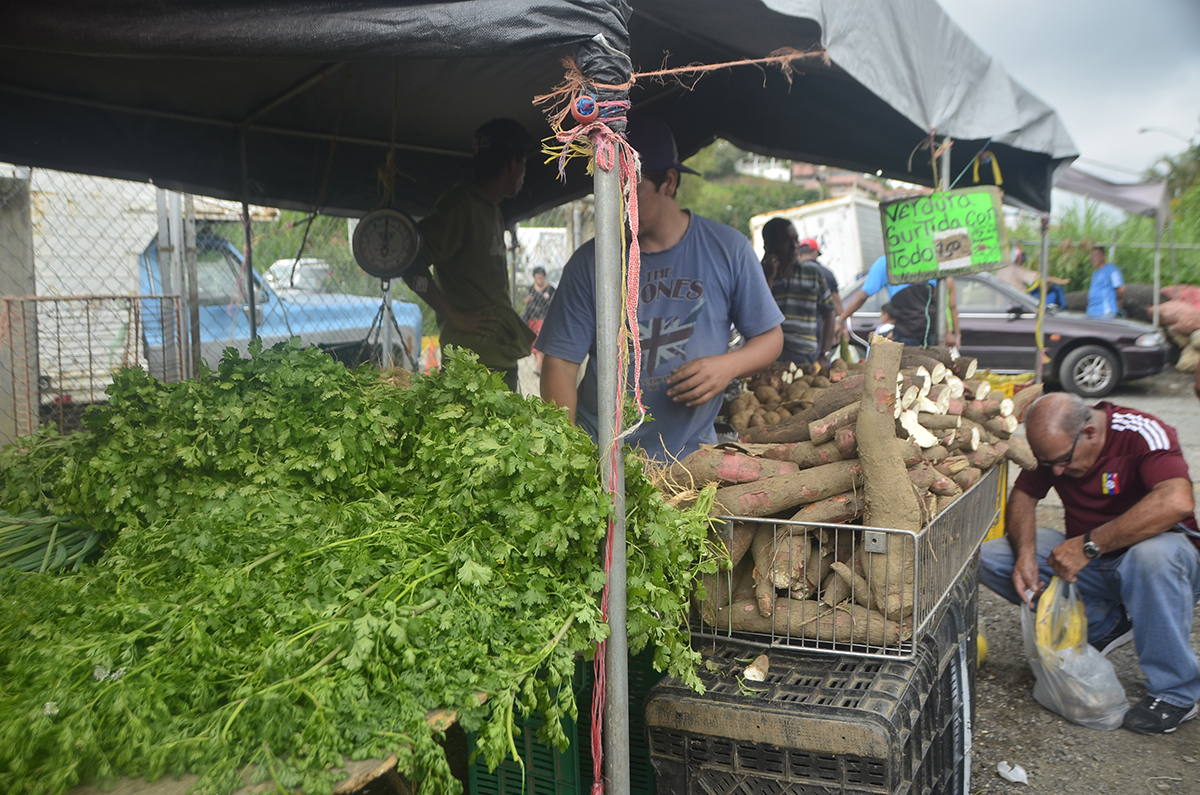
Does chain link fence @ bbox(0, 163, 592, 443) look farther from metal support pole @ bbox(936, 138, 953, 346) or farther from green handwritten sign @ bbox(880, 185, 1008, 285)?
metal support pole @ bbox(936, 138, 953, 346)

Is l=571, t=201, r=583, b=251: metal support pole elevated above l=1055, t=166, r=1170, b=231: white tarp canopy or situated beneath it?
situated beneath

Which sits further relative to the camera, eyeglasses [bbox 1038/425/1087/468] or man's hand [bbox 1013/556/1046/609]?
man's hand [bbox 1013/556/1046/609]

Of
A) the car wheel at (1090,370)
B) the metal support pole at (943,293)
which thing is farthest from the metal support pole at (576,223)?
the car wheel at (1090,370)

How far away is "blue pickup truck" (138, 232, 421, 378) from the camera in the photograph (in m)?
6.73

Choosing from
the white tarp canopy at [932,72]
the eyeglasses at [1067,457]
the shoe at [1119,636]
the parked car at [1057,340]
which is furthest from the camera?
the parked car at [1057,340]

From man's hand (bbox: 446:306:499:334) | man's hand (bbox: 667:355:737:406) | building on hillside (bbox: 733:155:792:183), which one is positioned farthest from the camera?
building on hillside (bbox: 733:155:792:183)

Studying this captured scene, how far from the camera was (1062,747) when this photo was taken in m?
3.71

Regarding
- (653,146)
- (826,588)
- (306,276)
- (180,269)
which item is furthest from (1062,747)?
(306,276)

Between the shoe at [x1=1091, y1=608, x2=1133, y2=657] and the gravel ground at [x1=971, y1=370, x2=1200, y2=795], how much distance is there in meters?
0.33

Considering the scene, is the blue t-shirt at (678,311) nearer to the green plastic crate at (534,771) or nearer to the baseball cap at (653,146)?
the baseball cap at (653,146)

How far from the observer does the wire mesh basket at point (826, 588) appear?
2.25 meters

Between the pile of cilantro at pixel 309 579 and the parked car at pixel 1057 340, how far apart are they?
11.2 meters

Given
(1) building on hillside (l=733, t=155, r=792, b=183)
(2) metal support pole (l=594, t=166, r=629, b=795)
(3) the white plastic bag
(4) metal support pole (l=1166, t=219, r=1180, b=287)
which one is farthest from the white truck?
(1) building on hillside (l=733, t=155, r=792, b=183)

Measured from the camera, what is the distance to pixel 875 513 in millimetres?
2354
